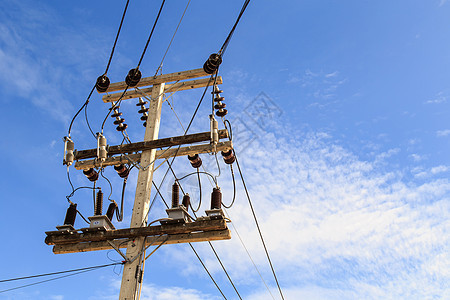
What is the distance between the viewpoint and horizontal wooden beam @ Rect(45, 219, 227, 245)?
27.0 ft

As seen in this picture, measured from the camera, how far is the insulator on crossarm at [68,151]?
949 cm

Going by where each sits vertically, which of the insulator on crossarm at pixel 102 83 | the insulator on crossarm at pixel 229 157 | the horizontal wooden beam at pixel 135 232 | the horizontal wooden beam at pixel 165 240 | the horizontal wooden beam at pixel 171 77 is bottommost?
the horizontal wooden beam at pixel 165 240

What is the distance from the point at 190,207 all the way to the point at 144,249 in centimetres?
135

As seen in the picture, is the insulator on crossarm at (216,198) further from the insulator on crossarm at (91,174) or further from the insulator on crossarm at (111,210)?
the insulator on crossarm at (91,174)

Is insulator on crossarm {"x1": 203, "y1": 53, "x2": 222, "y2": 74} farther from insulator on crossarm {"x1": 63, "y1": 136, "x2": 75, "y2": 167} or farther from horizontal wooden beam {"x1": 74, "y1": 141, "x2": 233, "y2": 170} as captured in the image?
insulator on crossarm {"x1": 63, "y1": 136, "x2": 75, "y2": 167}

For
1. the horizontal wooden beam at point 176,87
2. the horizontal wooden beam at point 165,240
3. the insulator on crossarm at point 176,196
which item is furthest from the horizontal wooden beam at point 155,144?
the horizontal wooden beam at point 165,240

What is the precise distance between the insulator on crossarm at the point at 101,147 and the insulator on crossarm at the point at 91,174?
1.25 ft

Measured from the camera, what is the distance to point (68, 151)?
31.3 ft

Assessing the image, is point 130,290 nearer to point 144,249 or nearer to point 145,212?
point 144,249

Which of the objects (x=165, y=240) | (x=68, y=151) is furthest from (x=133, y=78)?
(x=165, y=240)

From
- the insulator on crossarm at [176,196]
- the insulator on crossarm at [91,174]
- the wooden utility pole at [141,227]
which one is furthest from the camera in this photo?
the insulator on crossarm at [91,174]

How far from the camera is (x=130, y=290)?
779 centimetres

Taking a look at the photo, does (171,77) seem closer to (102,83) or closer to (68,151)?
(102,83)

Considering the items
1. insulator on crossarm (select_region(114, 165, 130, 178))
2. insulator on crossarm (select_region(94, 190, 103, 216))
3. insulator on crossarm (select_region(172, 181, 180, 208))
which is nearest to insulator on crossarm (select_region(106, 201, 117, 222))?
insulator on crossarm (select_region(94, 190, 103, 216))
